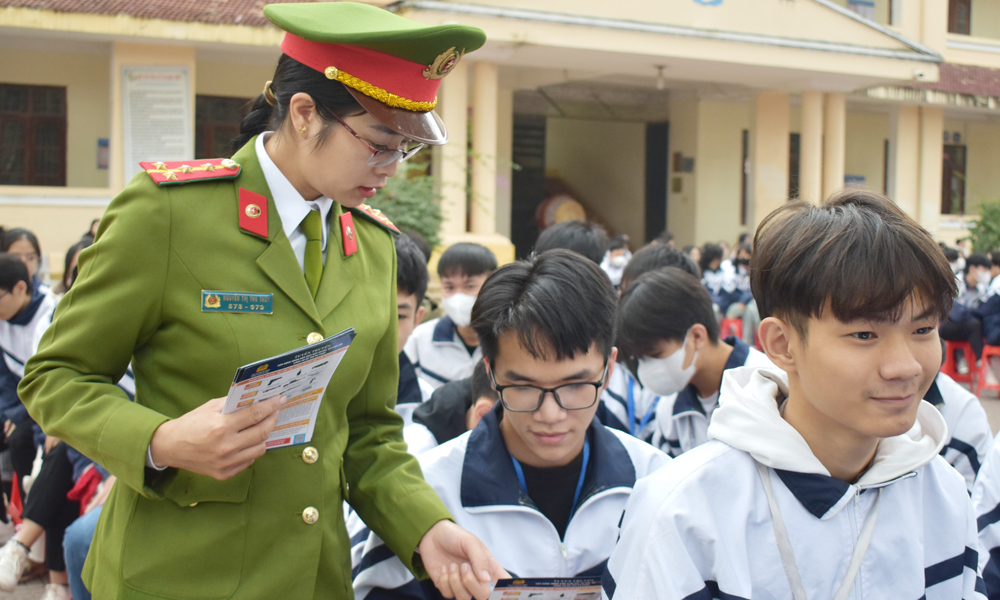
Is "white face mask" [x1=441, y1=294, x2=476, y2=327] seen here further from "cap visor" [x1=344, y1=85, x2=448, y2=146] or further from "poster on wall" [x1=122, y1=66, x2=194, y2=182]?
"poster on wall" [x1=122, y1=66, x2=194, y2=182]

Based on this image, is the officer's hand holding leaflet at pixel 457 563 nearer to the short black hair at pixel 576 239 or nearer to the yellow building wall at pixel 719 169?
the short black hair at pixel 576 239

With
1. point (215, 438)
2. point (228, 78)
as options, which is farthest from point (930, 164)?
point (215, 438)

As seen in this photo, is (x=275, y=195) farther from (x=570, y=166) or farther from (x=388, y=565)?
(x=570, y=166)

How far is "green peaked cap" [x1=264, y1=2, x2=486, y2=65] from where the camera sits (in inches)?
56.8

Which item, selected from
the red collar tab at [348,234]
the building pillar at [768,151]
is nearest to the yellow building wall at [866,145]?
the building pillar at [768,151]

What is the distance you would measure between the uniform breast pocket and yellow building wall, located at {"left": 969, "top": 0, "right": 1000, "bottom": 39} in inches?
817

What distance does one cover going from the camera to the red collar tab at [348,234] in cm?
164

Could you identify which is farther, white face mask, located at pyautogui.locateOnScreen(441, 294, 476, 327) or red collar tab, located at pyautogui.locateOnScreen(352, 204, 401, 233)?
white face mask, located at pyautogui.locateOnScreen(441, 294, 476, 327)

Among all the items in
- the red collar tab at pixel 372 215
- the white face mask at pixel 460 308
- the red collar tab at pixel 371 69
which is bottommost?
the white face mask at pixel 460 308

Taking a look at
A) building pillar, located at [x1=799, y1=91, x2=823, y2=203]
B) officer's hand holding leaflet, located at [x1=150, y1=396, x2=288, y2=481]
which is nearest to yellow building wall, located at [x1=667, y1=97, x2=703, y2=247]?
building pillar, located at [x1=799, y1=91, x2=823, y2=203]

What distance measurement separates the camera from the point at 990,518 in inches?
69.5

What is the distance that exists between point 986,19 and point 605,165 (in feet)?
28.8

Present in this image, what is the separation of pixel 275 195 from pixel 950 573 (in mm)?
1293

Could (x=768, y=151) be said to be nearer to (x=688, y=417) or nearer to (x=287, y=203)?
(x=688, y=417)
